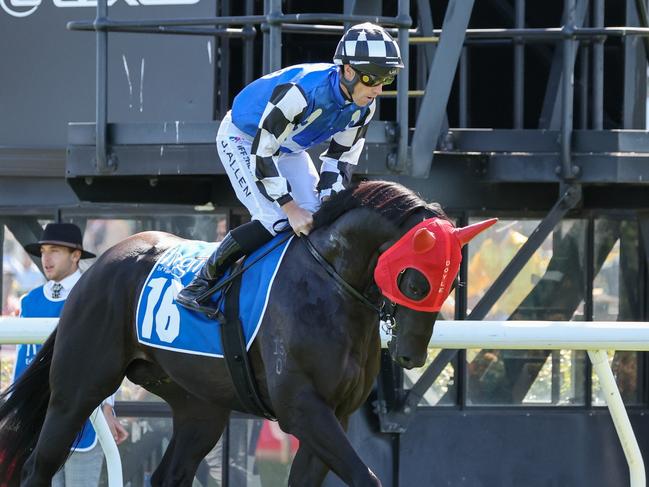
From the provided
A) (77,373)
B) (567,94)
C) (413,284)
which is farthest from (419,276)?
(567,94)

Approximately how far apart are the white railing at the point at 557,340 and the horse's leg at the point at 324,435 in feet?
2.05

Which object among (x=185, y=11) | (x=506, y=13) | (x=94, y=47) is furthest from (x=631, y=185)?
(x=94, y=47)

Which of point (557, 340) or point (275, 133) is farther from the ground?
point (275, 133)

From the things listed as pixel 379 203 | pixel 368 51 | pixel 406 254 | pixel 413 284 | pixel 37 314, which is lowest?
pixel 37 314

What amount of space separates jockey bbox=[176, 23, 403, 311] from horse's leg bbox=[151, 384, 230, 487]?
0.73m

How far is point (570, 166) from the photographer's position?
24.5ft

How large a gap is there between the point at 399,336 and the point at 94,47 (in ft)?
14.2

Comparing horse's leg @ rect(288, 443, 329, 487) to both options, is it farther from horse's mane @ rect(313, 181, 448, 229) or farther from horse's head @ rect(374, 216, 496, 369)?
horse's mane @ rect(313, 181, 448, 229)

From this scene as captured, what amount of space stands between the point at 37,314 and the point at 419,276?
2948 millimetres

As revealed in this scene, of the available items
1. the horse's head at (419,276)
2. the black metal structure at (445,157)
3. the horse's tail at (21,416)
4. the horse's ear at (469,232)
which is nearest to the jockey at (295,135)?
the horse's head at (419,276)

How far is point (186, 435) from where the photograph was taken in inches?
227

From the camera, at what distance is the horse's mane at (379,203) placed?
4.78 m

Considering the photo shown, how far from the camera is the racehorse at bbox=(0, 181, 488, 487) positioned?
4652 mm

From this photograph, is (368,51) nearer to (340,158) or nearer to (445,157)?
(340,158)
